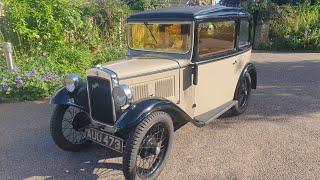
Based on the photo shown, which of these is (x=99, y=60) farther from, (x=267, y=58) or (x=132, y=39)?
(x=267, y=58)

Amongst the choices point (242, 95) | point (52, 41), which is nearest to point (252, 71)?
point (242, 95)

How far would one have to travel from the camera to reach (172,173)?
3.62 metres

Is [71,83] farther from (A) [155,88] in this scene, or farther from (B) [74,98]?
(A) [155,88]

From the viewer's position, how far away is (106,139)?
11.3ft

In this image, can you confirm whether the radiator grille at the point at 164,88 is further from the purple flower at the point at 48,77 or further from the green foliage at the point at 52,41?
the purple flower at the point at 48,77

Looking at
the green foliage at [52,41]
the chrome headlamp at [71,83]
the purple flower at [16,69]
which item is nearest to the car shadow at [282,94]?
the chrome headlamp at [71,83]

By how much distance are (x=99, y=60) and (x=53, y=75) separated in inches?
71.3

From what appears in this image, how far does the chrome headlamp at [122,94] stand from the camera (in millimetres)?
3287

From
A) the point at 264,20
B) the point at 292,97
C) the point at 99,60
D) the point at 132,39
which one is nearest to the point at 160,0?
the point at 264,20

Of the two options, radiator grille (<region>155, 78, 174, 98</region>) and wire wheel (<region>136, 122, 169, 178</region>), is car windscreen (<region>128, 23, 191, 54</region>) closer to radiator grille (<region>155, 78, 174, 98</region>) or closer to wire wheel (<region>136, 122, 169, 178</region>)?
radiator grille (<region>155, 78, 174, 98</region>)

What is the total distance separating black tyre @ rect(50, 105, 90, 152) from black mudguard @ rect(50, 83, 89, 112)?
15cm

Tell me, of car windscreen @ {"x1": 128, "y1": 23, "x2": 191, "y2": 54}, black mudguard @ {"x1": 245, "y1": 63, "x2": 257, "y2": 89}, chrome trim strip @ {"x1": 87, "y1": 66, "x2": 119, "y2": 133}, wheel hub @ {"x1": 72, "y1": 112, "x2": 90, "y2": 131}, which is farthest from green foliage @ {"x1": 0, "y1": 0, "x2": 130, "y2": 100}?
black mudguard @ {"x1": 245, "y1": 63, "x2": 257, "y2": 89}

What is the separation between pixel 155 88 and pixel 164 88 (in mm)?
139

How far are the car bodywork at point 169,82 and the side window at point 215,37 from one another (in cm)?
7
